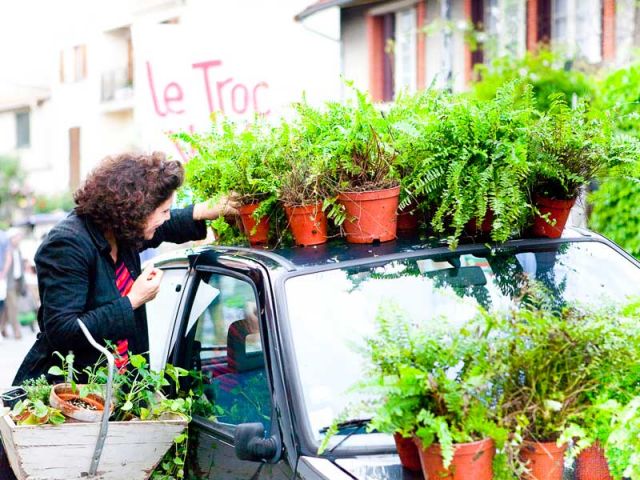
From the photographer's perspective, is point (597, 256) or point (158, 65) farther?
point (158, 65)

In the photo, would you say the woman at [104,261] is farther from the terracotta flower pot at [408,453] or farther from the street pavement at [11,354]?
the street pavement at [11,354]

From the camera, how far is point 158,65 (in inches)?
344

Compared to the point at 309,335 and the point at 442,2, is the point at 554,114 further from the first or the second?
the point at 442,2

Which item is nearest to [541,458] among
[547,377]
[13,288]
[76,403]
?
[547,377]

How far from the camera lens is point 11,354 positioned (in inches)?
495

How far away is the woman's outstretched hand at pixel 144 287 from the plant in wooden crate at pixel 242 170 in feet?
1.43

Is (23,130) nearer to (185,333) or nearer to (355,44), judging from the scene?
(355,44)

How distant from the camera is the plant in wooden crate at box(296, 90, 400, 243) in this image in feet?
12.3

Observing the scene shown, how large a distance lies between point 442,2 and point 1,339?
9158 mm

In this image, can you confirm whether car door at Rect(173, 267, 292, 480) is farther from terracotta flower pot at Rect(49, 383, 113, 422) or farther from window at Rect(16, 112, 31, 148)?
window at Rect(16, 112, 31, 148)

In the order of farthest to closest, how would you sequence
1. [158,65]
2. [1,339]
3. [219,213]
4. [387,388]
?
[1,339], [158,65], [219,213], [387,388]

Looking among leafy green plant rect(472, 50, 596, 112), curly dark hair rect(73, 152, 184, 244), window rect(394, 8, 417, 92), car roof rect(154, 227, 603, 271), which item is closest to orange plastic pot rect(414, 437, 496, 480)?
car roof rect(154, 227, 603, 271)

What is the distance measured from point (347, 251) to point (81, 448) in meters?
1.19

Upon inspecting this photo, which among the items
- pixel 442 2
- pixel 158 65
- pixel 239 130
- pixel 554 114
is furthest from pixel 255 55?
pixel 442 2
